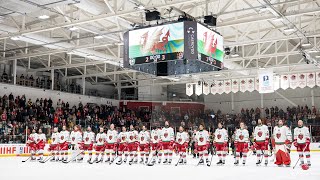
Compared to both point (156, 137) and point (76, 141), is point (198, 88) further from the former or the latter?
point (76, 141)

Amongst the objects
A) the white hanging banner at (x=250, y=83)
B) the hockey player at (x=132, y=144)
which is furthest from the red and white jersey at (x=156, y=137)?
the white hanging banner at (x=250, y=83)

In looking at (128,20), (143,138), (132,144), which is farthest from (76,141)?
(128,20)

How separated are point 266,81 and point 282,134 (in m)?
10.3

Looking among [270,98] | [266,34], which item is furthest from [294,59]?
[266,34]

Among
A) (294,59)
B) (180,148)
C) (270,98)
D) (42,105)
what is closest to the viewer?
(180,148)

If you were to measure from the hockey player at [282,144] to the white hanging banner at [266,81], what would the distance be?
999cm

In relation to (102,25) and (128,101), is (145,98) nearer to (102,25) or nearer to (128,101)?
(128,101)

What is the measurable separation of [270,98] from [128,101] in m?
13.2

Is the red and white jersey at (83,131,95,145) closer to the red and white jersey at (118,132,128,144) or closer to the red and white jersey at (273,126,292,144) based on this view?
the red and white jersey at (118,132,128,144)

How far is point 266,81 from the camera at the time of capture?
22.8 metres

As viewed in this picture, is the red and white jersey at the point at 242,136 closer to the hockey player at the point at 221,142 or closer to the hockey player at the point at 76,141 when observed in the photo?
the hockey player at the point at 221,142

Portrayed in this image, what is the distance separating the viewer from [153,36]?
12.0 m

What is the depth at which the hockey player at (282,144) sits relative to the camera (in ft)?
42.1

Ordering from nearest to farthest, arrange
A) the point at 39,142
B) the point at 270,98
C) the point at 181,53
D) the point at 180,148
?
the point at 181,53 < the point at 180,148 < the point at 39,142 < the point at 270,98
